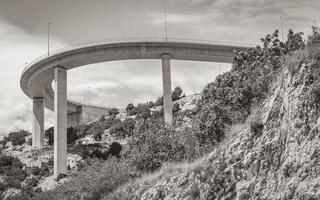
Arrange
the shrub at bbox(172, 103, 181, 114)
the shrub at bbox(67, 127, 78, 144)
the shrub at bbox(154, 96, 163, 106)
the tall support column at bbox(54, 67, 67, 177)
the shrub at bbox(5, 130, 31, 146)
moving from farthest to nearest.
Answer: the shrub at bbox(154, 96, 163, 106) → the shrub at bbox(5, 130, 31, 146) → the shrub at bbox(67, 127, 78, 144) → the shrub at bbox(172, 103, 181, 114) → the tall support column at bbox(54, 67, 67, 177)

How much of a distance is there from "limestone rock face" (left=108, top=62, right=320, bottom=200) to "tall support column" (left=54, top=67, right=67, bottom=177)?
4365cm

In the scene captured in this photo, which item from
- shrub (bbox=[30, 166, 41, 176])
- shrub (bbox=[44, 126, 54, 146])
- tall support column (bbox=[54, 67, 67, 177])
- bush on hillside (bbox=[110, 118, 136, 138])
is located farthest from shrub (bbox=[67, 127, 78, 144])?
tall support column (bbox=[54, 67, 67, 177])

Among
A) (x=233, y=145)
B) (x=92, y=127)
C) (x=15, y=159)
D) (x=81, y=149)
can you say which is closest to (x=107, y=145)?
(x=81, y=149)

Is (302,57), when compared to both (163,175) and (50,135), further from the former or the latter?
(50,135)

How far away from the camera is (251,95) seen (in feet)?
101

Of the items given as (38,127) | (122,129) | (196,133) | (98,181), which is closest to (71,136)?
(38,127)

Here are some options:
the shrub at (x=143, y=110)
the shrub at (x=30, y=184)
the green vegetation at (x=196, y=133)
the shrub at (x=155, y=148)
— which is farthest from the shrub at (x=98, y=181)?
the shrub at (x=143, y=110)

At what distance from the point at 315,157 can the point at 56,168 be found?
5062cm

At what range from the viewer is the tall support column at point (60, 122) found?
63.5m

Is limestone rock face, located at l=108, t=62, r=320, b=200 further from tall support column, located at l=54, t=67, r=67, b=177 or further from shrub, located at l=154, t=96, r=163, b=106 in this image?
shrub, located at l=154, t=96, r=163, b=106

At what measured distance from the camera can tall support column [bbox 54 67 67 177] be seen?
208 feet

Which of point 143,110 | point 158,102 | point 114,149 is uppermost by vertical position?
point 158,102

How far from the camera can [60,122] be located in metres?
64.9

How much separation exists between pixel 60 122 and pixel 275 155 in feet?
164
